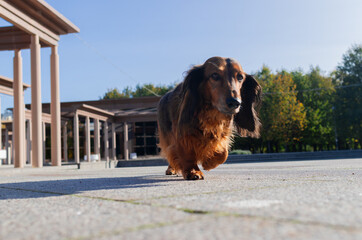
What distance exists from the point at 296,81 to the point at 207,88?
1617 inches

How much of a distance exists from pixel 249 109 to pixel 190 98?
811 millimetres

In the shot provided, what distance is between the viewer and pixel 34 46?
16828 millimetres

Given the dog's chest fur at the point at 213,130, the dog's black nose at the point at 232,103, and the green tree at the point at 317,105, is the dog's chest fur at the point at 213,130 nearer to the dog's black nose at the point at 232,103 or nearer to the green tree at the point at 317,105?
the dog's black nose at the point at 232,103

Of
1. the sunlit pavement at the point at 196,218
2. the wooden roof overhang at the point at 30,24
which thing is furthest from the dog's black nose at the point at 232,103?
the wooden roof overhang at the point at 30,24

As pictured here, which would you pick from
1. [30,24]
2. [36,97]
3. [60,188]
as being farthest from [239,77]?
[36,97]

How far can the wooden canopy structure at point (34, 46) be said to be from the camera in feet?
51.0

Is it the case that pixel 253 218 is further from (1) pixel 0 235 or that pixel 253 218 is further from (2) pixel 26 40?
(2) pixel 26 40

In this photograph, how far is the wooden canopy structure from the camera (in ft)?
51.0

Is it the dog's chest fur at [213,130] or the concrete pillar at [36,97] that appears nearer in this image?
the dog's chest fur at [213,130]

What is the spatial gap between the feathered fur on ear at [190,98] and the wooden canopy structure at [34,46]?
1262 centimetres

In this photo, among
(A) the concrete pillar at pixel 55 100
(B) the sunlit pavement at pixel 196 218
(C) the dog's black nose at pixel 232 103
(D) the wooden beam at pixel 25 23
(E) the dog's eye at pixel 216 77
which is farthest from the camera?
(A) the concrete pillar at pixel 55 100

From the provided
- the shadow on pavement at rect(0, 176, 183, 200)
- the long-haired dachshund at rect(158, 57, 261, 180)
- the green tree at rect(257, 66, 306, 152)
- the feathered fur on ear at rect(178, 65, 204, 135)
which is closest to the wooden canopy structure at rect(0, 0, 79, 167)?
the shadow on pavement at rect(0, 176, 183, 200)

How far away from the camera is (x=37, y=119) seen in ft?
56.3

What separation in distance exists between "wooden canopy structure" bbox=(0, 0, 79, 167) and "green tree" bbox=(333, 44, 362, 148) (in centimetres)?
2746
